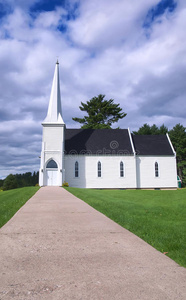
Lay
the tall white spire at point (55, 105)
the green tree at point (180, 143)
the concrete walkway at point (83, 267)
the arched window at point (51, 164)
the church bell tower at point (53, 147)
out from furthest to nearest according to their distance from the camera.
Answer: the green tree at point (180, 143)
the tall white spire at point (55, 105)
the arched window at point (51, 164)
the church bell tower at point (53, 147)
the concrete walkway at point (83, 267)

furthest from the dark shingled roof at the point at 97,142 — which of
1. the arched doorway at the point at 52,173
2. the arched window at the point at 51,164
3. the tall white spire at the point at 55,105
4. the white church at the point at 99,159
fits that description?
the tall white spire at the point at 55,105

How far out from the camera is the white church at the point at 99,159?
32031mm

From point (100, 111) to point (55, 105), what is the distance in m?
24.0

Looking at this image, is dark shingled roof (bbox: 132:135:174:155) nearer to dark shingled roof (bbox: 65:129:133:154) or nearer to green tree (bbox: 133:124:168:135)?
dark shingled roof (bbox: 65:129:133:154)

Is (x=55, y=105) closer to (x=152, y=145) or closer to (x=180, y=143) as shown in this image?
(x=152, y=145)

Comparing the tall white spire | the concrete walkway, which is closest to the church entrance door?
the tall white spire

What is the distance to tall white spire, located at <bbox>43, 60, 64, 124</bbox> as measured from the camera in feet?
108

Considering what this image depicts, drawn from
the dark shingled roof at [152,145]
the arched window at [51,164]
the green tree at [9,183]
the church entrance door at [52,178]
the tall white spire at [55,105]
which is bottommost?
the green tree at [9,183]

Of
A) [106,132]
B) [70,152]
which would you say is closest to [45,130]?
[70,152]

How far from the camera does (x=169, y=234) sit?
5.51m

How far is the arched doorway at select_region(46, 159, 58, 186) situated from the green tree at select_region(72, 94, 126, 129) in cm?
2410

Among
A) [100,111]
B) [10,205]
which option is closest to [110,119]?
[100,111]

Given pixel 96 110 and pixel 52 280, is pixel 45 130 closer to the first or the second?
pixel 96 110

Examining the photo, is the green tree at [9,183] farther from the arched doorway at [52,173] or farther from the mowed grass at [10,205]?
the mowed grass at [10,205]
